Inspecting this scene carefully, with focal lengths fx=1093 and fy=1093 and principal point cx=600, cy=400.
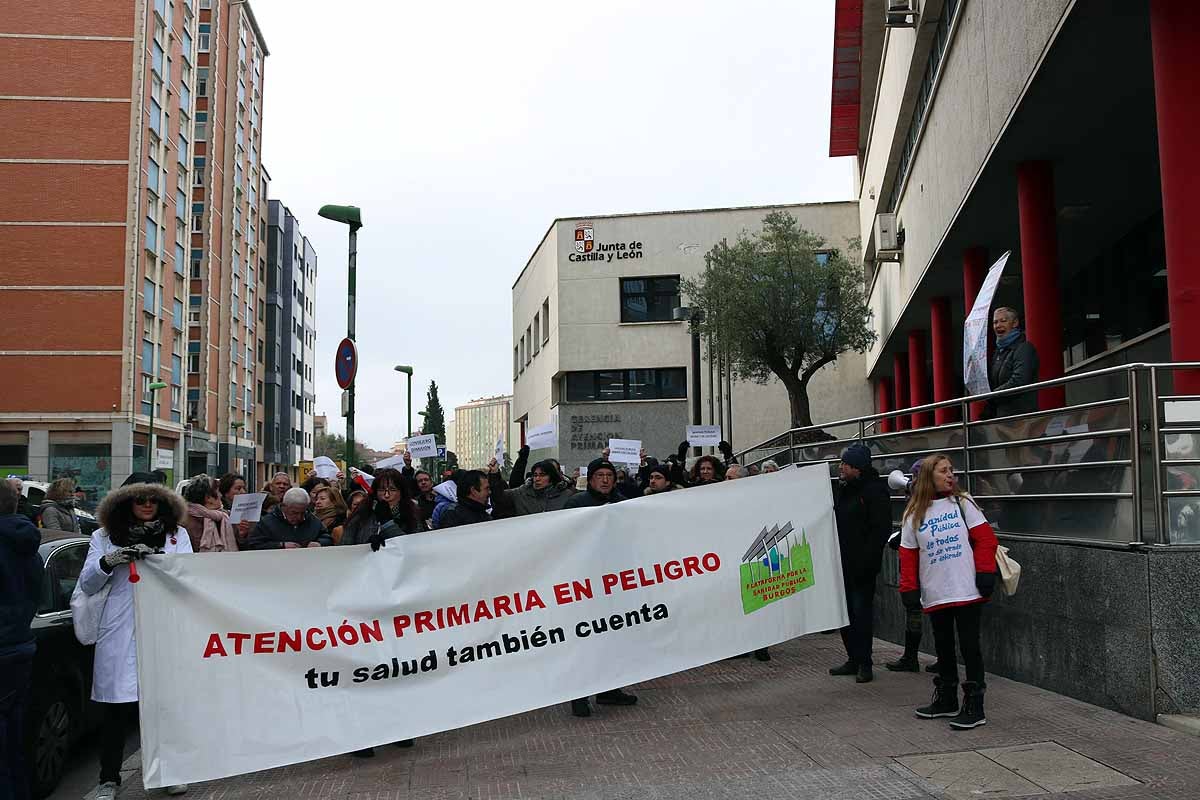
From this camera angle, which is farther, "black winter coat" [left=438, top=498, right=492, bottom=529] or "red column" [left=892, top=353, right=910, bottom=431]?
"red column" [left=892, top=353, right=910, bottom=431]

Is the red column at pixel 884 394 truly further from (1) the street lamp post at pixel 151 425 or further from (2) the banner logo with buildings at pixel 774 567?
(2) the banner logo with buildings at pixel 774 567

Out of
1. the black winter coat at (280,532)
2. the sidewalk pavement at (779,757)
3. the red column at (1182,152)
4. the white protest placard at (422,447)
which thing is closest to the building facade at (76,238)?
the white protest placard at (422,447)

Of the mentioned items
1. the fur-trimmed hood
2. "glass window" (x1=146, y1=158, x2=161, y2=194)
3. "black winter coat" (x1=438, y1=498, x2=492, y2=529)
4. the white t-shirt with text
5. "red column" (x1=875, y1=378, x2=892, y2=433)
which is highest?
"glass window" (x1=146, y1=158, x2=161, y2=194)

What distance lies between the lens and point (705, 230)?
1689 inches

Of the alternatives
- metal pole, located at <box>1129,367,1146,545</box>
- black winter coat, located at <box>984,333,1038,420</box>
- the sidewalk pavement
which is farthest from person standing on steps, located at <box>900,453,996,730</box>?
black winter coat, located at <box>984,333,1038,420</box>

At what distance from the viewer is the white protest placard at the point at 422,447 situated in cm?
1867

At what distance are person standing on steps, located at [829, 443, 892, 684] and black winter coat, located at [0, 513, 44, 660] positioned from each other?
229 inches

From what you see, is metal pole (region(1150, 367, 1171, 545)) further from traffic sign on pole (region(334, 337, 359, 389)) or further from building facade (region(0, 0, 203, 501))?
building facade (region(0, 0, 203, 501))

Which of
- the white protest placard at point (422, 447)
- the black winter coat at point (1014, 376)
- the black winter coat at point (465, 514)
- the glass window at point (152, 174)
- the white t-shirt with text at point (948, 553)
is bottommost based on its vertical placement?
the white t-shirt with text at point (948, 553)

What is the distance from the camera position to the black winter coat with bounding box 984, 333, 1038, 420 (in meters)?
9.09

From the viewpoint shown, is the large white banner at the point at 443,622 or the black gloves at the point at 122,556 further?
the large white banner at the point at 443,622

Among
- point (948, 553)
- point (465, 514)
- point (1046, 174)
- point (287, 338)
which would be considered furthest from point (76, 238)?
point (948, 553)

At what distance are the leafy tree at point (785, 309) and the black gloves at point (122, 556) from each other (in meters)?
25.2

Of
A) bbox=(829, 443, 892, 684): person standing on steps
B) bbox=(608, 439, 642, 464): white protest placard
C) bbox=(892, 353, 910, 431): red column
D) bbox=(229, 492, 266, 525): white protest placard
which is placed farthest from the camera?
bbox=(892, 353, 910, 431): red column
